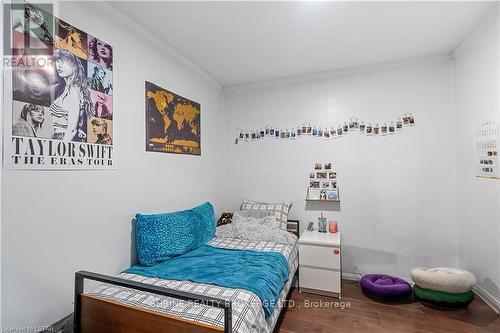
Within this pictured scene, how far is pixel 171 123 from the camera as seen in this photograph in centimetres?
256

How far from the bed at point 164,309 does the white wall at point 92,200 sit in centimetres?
24

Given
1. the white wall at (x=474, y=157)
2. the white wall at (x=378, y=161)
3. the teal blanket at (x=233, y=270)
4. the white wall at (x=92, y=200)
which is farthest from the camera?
the white wall at (x=378, y=161)

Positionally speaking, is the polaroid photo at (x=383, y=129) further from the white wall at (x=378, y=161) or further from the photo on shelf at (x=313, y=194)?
the photo on shelf at (x=313, y=194)

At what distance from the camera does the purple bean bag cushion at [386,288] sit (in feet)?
7.73

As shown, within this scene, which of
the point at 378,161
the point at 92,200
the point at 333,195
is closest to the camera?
the point at 92,200

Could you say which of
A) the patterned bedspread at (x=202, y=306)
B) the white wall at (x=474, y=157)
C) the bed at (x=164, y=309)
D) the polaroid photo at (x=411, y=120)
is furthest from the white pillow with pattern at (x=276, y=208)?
the white wall at (x=474, y=157)

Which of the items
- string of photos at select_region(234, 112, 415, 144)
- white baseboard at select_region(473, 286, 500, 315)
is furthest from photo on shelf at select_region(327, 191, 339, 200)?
white baseboard at select_region(473, 286, 500, 315)

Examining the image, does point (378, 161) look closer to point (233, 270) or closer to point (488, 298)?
point (488, 298)

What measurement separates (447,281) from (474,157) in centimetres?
119

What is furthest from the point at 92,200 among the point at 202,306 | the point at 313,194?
the point at 313,194

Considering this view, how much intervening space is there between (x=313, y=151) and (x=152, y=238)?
216 cm

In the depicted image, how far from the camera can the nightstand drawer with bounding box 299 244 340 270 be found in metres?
2.50

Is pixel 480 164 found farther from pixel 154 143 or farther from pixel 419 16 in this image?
pixel 154 143

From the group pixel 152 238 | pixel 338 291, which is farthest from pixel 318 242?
pixel 152 238
